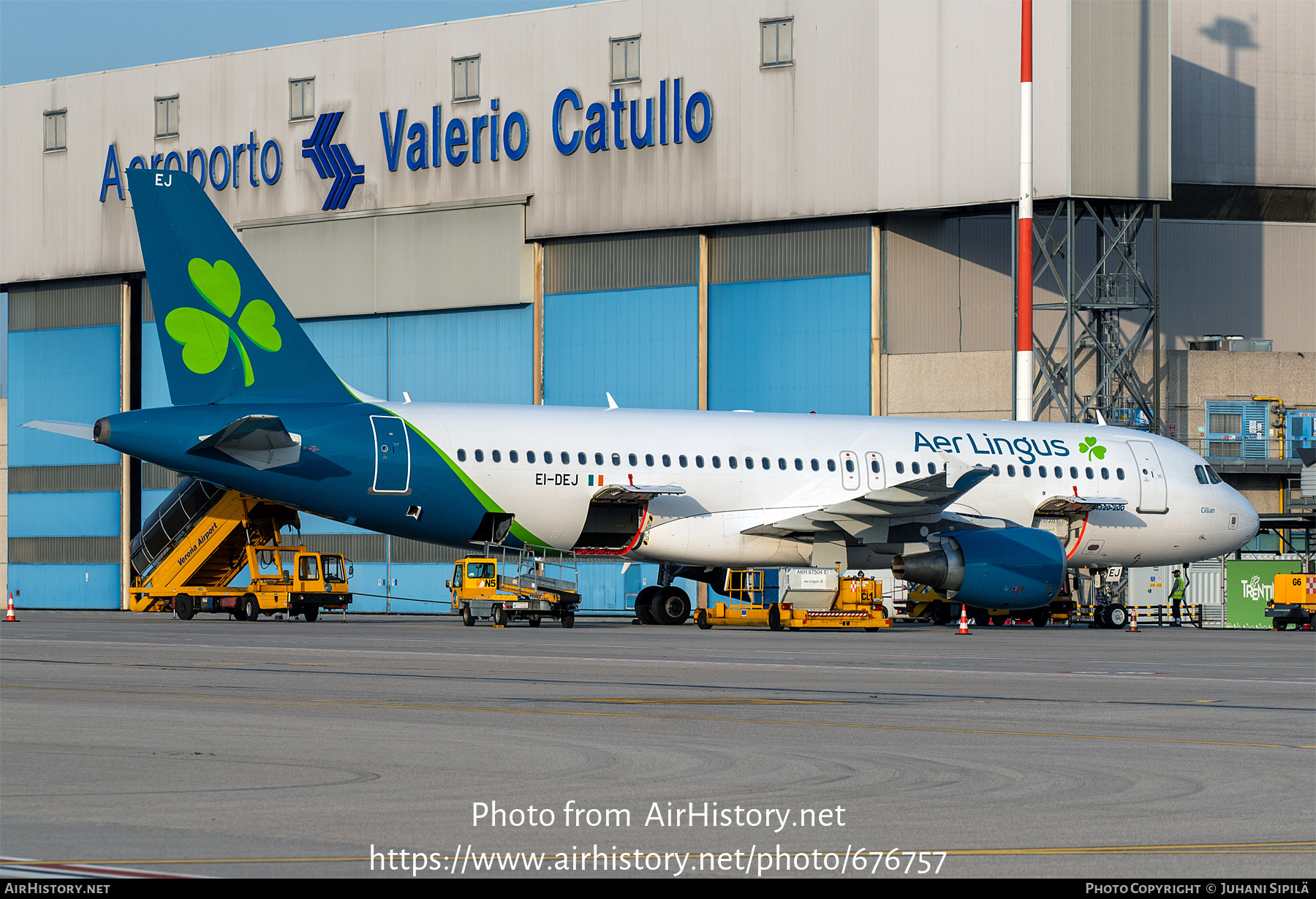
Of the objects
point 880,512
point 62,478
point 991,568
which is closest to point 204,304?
point 880,512

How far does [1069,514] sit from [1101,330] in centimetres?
1445

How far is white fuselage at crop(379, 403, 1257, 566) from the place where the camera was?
109 ft

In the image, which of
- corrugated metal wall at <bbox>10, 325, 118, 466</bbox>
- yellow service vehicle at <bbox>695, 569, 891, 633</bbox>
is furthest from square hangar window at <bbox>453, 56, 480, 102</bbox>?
yellow service vehicle at <bbox>695, 569, 891, 633</bbox>

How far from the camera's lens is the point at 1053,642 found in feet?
96.9

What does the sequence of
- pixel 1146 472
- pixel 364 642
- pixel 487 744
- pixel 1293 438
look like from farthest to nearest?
pixel 1293 438 → pixel 1146 472 → pixel 364 642 → pixel 487 744

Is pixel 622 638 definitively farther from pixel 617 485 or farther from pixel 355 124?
pixel 355 124

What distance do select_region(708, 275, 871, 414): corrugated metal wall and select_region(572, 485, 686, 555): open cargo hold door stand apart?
61.7 ft

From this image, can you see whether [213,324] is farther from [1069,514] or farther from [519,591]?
[1069,514]

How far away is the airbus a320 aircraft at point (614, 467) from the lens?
104 ft

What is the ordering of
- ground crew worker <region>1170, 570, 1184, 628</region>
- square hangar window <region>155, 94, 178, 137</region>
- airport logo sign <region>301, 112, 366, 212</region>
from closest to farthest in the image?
ground crew worker <region>1170, 570, 1184, 628</region>
airport logo sign <region>301, 112, 366, 212</region>
square hangar window <region>155, 94, 178, 137</region>

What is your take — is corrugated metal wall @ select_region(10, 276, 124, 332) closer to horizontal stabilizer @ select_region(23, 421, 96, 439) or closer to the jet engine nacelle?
horizontal stabilizer @ select_region(23, 421, 96, 439)

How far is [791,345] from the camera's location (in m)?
53.5
